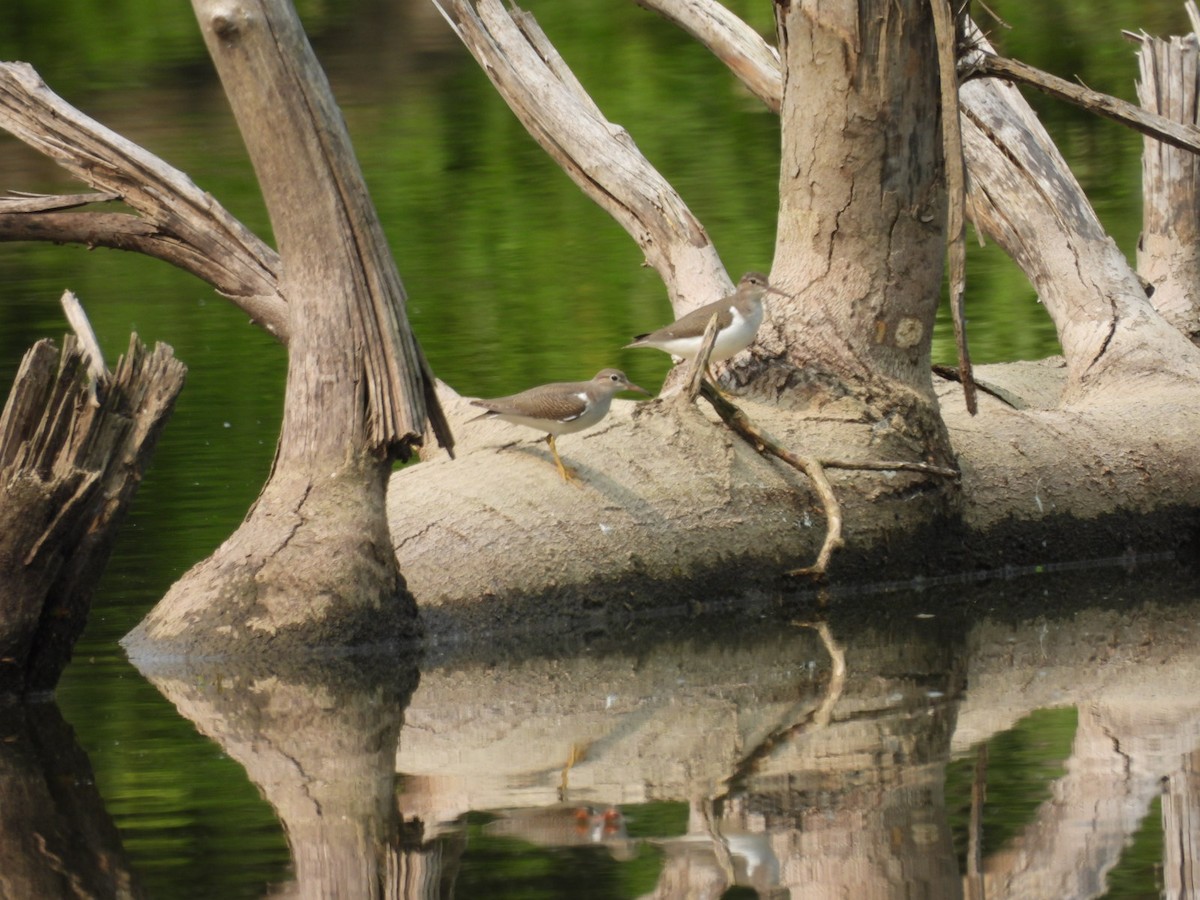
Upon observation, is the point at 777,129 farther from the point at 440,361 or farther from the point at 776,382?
the point at 776,382

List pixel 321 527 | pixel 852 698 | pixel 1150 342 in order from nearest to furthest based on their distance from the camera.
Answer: pixel 852 698, pixel 321 527, pixel 1150 342

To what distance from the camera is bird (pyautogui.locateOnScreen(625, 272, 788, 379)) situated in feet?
28.1

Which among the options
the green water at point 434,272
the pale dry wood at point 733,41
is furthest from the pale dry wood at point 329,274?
the pale dry wood at point 733,41

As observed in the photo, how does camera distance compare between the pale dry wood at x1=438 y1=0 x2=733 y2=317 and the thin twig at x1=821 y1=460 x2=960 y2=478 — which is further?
the pale dry wood at x1=438 y1=0 x2=733 y2=317

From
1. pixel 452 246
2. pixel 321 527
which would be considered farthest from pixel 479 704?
pixel 452 246

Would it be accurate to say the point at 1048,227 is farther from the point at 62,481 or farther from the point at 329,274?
the point at 62,481

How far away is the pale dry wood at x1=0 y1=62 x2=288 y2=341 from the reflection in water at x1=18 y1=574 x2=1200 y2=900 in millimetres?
2705

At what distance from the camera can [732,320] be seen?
8.63 meters

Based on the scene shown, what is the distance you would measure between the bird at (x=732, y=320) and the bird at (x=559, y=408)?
0.47m

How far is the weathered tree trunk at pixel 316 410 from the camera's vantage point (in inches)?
299

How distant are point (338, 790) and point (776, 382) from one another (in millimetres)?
3469

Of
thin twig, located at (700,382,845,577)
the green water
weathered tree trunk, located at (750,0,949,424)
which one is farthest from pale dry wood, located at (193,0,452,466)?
weathered tree trunk, located at (750,0,949,424)

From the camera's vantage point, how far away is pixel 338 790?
19.1 feet

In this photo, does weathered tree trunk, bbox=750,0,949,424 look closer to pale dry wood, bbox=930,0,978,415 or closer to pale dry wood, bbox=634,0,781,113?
pale dry wood, bbox=930,0,978,415
